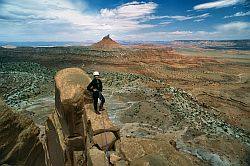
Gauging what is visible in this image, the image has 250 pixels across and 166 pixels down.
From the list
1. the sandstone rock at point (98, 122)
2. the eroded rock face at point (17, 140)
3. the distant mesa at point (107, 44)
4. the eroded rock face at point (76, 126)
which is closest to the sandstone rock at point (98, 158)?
the eroded rock face at point (76, 126)

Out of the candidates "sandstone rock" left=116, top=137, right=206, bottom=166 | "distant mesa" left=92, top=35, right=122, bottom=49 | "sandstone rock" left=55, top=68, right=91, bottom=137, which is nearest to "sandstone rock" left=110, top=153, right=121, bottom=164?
"sandstone rock" left=116, top=137, right=206, bottom=166

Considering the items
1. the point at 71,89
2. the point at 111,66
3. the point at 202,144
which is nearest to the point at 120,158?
the point at 71,89

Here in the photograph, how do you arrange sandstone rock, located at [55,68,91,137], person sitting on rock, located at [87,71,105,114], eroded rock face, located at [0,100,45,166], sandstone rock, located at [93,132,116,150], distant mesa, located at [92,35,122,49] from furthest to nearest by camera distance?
distant mesa, located at [92,35,122,49], sandstone rock, located at [55,68,91,137], person sitting on rock, located at [87,71,105,114], eroded rock face, located at [0,100,45,166], sandstone rock, located at [93,132,116,150]

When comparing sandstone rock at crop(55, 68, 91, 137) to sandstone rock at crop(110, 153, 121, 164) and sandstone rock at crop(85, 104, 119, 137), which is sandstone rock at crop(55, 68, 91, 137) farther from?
sandstone rock at crop(110, 153, 121, 164)

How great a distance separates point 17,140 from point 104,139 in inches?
158

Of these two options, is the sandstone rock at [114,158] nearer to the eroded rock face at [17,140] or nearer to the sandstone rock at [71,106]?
the sandstone rock at [71,106]

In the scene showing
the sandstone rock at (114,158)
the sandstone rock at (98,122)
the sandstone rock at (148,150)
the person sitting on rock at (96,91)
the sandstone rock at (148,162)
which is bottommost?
the sandstone rock at (148,150)

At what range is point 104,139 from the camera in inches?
365

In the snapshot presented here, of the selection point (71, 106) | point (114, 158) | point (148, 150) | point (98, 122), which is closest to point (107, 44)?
point (148, 150)

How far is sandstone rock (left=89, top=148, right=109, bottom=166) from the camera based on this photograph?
776 cm

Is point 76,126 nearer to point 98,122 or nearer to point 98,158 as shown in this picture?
point 98,122

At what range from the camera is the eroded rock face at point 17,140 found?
10505 millimetres

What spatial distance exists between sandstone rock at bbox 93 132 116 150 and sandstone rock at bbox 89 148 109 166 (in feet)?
2.31

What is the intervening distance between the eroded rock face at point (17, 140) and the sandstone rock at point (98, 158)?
402 centimetres
